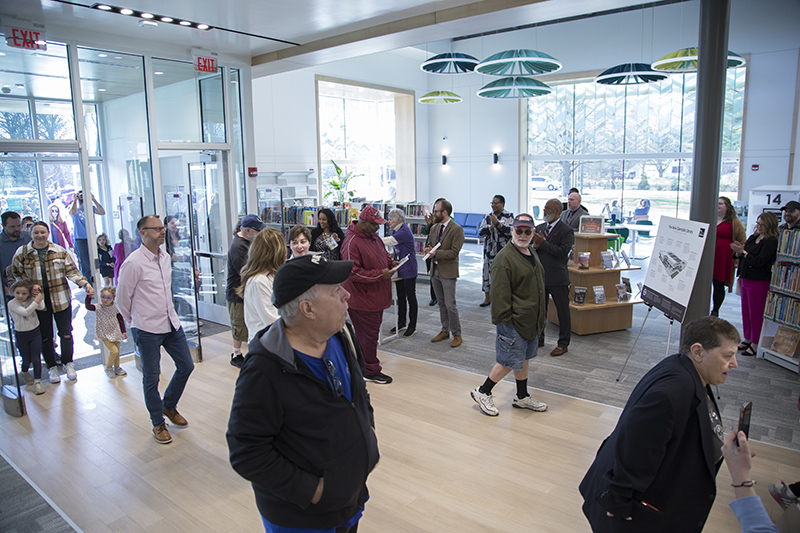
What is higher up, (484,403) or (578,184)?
(578,184)

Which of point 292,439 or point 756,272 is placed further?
point 756,272

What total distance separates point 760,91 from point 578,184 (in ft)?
17.7

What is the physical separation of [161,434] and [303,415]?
3.34m

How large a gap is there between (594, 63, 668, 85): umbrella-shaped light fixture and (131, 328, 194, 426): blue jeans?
9320 mm

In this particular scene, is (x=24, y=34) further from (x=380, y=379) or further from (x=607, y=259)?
(x=607, y=259)

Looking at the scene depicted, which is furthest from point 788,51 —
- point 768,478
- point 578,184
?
point 768,478

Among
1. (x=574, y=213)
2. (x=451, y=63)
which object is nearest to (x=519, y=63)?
(x=451, y=63)

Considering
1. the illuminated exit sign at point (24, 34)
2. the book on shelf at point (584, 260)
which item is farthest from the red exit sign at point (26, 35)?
the book on shelf at point (584, 260)

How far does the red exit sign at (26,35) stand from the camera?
5.57 m

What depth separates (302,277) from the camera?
184 centimetres

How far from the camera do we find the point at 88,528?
11.1ft

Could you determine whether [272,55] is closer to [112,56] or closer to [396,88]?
[112,56]

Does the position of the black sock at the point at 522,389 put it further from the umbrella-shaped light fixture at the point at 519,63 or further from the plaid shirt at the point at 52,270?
the umbrella-shaped light fixture at the point at 519,63

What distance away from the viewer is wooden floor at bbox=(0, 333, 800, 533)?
11.3ft
